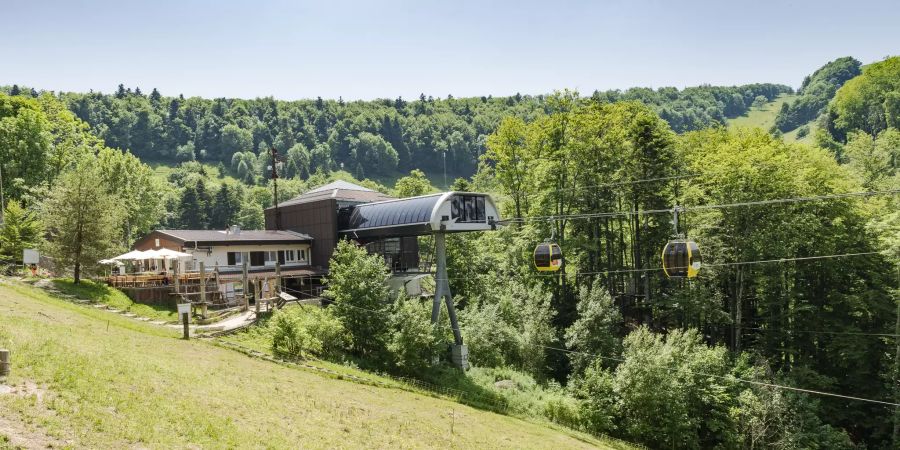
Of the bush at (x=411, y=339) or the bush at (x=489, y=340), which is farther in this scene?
the bush at (x=489, y=340)

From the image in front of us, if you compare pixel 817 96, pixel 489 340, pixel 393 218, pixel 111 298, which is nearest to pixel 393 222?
pixel 393 218

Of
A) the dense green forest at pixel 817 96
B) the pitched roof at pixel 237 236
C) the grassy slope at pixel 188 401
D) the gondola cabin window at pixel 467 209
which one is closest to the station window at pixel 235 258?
the pitched roof at pixel 237 236

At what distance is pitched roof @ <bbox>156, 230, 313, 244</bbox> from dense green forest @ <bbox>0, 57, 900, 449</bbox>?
4.21 metres

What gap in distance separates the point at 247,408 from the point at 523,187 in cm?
3293

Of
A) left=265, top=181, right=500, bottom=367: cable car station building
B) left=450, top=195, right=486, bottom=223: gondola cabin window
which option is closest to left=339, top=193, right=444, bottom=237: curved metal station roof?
left=265, top=181, right=500, bottom=367: cable car station building

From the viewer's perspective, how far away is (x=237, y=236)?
37938 millimetres

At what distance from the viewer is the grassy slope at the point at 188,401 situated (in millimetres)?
12539

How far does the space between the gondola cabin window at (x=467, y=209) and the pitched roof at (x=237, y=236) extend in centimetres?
1373

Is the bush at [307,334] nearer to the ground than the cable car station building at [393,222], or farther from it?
nearer to the ground

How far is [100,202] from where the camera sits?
3409cm

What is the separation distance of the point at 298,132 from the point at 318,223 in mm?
160546

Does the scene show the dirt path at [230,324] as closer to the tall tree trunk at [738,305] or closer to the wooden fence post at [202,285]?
the wooden fence post at [202,285]

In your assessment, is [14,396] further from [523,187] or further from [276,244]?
[523,187]

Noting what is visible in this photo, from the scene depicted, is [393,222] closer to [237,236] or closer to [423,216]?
[423,216]
